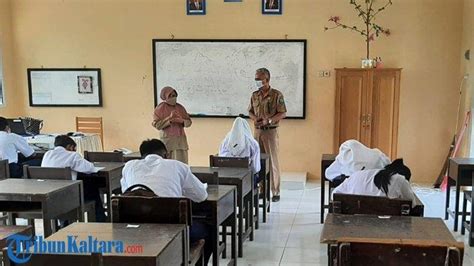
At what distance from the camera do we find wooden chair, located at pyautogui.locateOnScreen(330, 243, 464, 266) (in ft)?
6.21

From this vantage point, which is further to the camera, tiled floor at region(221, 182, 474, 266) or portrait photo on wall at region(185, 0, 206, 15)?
portrait photo on wall at region(185, 0, 206, 15)

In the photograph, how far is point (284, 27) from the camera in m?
7.24

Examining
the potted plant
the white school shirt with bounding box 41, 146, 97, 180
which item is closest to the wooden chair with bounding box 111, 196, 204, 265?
the white school shirt with bounding box 41, 146, 97, 180

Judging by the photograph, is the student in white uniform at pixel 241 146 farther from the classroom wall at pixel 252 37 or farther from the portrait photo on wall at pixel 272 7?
the portrait photo on wall at pixel 272 7

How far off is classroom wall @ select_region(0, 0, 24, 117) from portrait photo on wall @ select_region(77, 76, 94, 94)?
114 centimetres

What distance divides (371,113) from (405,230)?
188 inches

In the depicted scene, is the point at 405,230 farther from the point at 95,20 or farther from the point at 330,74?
the point at 95,20

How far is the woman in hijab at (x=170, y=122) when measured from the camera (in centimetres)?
546

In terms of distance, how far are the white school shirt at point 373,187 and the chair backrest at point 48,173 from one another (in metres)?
2.15

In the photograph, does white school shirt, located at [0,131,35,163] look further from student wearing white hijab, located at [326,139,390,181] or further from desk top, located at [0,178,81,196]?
student wearing white hijab, located at [326,139,390,181]

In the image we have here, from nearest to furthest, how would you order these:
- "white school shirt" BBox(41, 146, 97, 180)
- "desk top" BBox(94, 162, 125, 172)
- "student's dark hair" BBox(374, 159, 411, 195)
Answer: "student's dark hair" BBox(374, 159, 411, 195) → "white school shirt" BBox(41, 146, 97, 180) → "desk top" BBox(94, 162, 125, 172)

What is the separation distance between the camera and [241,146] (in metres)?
4.74

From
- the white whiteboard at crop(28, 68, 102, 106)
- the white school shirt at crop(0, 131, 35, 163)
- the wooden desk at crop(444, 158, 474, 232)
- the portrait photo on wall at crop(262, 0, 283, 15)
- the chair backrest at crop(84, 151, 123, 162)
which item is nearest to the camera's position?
the wooden desk at crop(444, 158, 474, 232)

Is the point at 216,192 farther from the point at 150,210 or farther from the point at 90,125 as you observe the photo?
the point at 90,125
